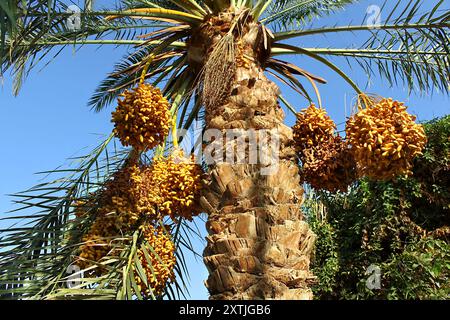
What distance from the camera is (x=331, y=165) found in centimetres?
328

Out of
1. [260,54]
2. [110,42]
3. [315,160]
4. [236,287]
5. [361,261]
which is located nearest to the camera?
[236,287]

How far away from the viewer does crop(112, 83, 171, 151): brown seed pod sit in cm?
310

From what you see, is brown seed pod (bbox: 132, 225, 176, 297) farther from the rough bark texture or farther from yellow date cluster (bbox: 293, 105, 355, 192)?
yellow date cluster (bbox: 293, 105, 355, 192)

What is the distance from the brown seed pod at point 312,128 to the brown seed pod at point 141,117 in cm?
93

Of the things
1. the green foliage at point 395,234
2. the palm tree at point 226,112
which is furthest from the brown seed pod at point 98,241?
the green foliage at point 395,234

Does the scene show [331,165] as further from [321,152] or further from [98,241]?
[98,241]

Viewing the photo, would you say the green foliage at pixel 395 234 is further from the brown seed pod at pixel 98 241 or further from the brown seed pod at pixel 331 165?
the brown seed pod at pixel 98 241

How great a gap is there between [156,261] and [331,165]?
1.32 m

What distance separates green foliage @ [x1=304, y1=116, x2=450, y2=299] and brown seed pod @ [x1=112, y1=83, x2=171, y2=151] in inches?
141

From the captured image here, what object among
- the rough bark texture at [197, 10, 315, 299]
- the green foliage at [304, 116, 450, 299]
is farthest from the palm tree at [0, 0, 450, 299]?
the green foliage at [304, 116, 450, 299]

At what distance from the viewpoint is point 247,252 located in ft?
9.30
